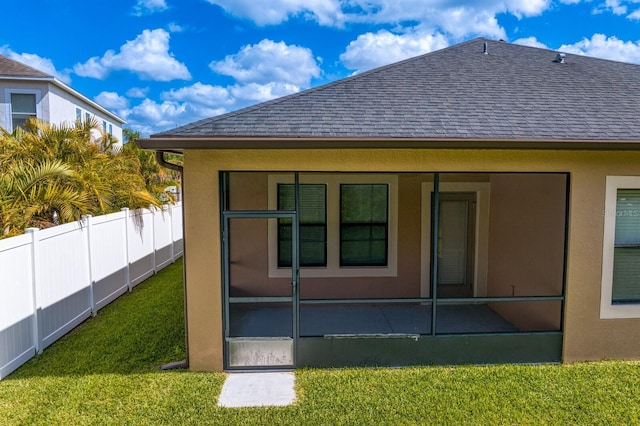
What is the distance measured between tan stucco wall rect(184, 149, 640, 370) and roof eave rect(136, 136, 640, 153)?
10.6 inches

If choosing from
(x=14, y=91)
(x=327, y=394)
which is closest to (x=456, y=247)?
(x=327, y=394)

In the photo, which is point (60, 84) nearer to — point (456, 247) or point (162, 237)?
point (162, 237)

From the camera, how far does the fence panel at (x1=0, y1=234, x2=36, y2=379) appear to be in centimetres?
515

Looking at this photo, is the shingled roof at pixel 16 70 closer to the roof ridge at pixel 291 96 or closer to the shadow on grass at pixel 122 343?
the shadow on grass at pixel 122 343

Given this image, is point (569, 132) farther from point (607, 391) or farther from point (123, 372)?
point (123, 372)

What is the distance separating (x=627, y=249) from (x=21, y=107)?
2000 centimetres

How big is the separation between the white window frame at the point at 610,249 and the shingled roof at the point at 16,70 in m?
18.8

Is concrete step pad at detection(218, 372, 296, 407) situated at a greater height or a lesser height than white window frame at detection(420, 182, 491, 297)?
lesser

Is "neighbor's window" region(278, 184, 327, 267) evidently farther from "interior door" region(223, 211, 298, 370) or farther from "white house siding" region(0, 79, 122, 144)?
"white house siding" region(0, 79, 122, 144)

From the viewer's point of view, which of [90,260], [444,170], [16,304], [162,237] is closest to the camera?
[16,304]

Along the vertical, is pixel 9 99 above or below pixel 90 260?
above

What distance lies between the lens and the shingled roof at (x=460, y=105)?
17.5ft

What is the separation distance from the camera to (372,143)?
5070 millimetres

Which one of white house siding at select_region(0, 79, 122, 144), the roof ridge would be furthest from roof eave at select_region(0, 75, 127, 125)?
the roof ridge
